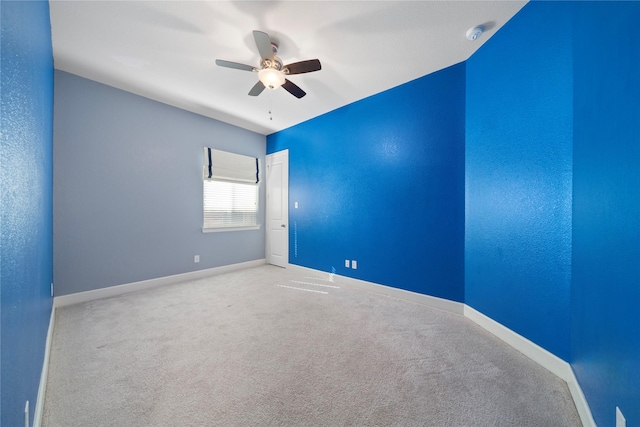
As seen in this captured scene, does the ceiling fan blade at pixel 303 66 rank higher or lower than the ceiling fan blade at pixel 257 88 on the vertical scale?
lower

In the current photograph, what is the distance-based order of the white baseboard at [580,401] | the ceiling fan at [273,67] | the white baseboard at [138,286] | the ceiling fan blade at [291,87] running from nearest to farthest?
1. the white baseboard at [580,401]
2. the ceiling fan at [273,67]
3. the ceiling fan blade at [291,87]
4. the white baseboard at [138,286]

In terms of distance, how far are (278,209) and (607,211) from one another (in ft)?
14.0

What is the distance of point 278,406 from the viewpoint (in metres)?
1.29

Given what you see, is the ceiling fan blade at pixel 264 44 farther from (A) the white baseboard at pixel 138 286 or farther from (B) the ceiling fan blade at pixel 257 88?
(A) the white baseboard at pixel 138 286

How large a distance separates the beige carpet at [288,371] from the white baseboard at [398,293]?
124mm

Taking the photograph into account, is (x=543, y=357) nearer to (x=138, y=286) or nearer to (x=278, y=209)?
A: (x=278, y=209)

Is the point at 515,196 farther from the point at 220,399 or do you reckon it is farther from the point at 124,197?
the point at 124,197

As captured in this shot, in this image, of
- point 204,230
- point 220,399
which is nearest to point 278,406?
point 220,399

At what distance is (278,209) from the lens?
468cm

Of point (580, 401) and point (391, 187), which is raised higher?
point (391, 187)

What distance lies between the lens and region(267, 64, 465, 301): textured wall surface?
2.57m

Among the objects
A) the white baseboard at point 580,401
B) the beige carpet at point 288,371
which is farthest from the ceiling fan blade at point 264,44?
the white baseboard at point 580,401

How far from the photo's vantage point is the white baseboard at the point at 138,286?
8.79 ft

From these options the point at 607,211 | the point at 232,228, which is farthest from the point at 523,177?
the point at 232,228
